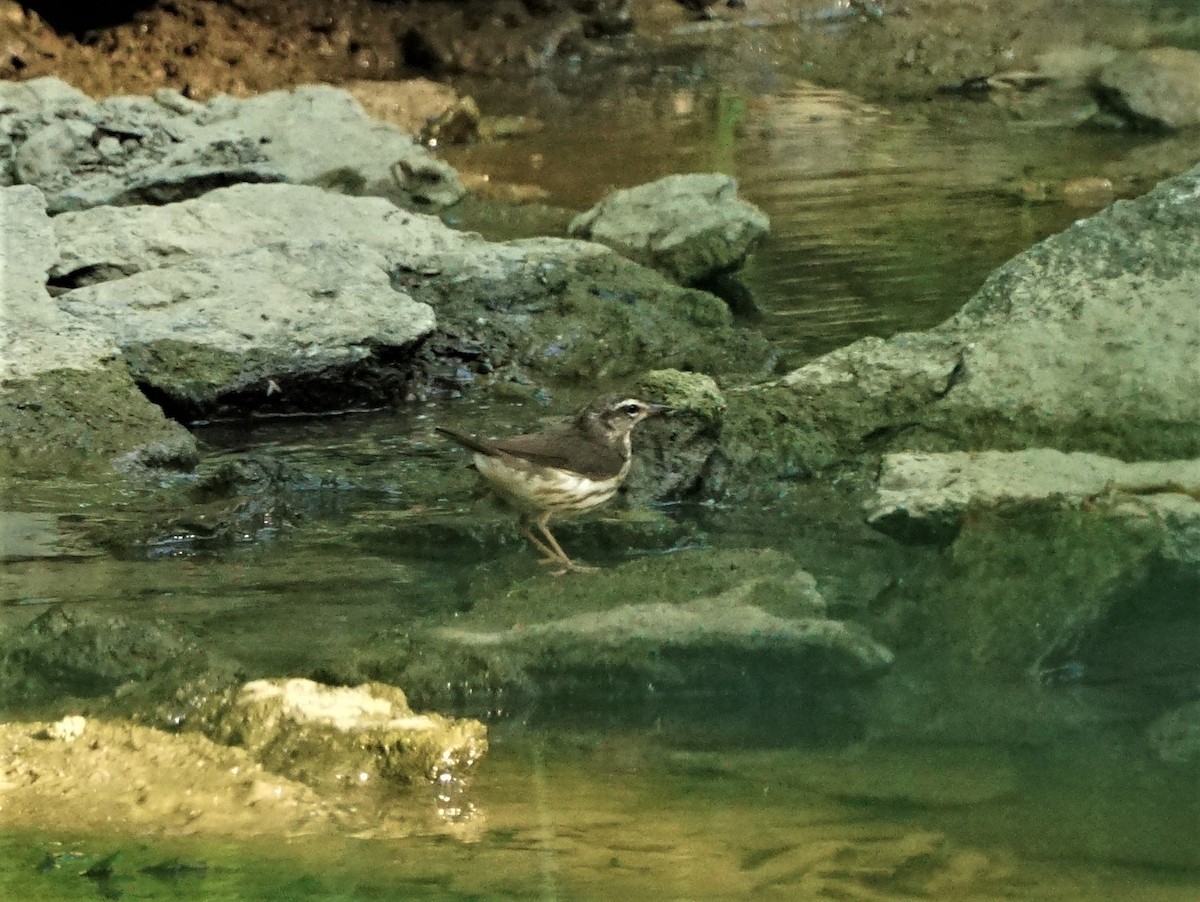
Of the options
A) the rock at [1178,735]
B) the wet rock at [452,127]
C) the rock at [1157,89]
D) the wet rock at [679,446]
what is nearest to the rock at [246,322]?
the wet rock at [679,446]

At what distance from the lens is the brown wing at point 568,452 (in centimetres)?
610

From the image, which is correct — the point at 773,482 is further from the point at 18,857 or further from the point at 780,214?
the point at 780,214

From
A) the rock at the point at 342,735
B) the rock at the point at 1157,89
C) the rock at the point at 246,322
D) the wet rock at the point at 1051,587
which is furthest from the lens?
the rock at the point at 1157,89

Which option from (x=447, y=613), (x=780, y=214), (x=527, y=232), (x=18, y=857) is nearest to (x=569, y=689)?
(x=447, y=613)

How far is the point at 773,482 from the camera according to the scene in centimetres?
668

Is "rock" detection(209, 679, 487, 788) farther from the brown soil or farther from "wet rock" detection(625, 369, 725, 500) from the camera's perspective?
the brown soil

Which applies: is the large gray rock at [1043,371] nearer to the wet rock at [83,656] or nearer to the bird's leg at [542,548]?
the bird's leg at [542,548]

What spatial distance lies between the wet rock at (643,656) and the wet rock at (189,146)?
5.94m

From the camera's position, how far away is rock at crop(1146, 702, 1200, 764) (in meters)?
4.11

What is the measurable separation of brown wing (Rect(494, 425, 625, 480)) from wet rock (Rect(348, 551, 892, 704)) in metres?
1.33

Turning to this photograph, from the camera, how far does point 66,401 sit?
23.9ft

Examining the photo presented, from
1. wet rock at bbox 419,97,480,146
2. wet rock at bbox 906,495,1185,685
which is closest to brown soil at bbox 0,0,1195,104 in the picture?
wet rock at bbox 419,97,480,146

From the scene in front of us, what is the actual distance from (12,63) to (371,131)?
4353 mm

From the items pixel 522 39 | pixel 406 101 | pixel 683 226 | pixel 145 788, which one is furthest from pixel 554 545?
pixel 522 39
